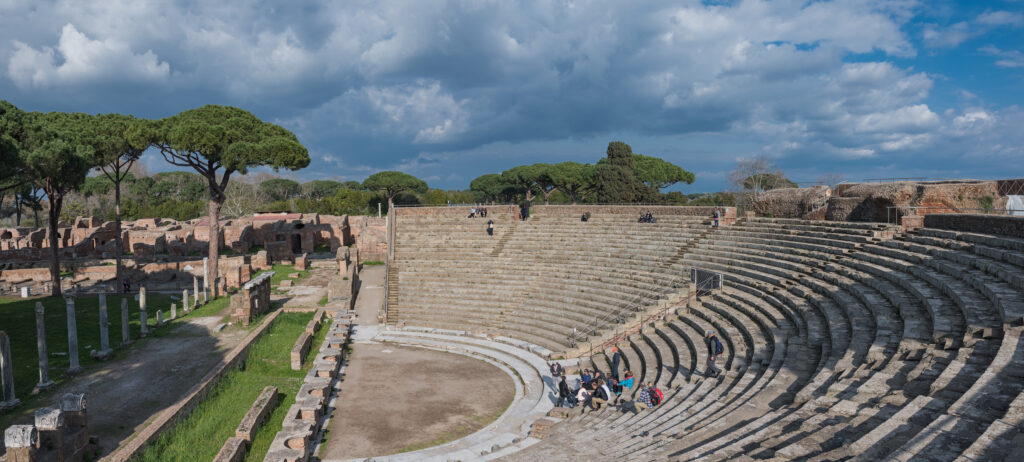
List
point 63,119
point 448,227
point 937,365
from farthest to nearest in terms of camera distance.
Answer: point 448,227, point 63,119, point 937,365

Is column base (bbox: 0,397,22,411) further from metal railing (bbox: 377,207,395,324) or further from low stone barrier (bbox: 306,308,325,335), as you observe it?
metal railing (bbox: 377,207,395,324)

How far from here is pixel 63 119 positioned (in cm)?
2995

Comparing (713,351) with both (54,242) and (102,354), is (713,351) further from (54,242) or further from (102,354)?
(54,242)

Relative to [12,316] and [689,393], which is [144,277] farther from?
[689,393]

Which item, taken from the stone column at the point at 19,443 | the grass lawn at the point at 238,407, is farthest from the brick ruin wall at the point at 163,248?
the stone column at the point at 19,443

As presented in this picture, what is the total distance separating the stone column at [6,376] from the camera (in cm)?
1367

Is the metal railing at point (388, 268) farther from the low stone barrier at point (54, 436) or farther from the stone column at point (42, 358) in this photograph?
the low stone barrier at point (54, 436)

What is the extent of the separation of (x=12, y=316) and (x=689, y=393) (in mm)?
28037

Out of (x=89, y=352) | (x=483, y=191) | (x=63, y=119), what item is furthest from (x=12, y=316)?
(x=483, y=191)

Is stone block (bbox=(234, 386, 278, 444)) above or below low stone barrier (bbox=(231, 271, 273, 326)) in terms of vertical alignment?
below

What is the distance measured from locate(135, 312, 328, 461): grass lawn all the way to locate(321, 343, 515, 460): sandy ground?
1454 millimetres

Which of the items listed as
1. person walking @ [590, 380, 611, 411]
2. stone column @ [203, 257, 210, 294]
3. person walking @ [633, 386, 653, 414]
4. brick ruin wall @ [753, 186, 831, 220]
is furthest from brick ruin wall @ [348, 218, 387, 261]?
person walking @ [633, 386, 653, 414]

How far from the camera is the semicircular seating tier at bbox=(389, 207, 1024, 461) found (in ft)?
24.5

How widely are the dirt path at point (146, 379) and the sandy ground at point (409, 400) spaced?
452cm
